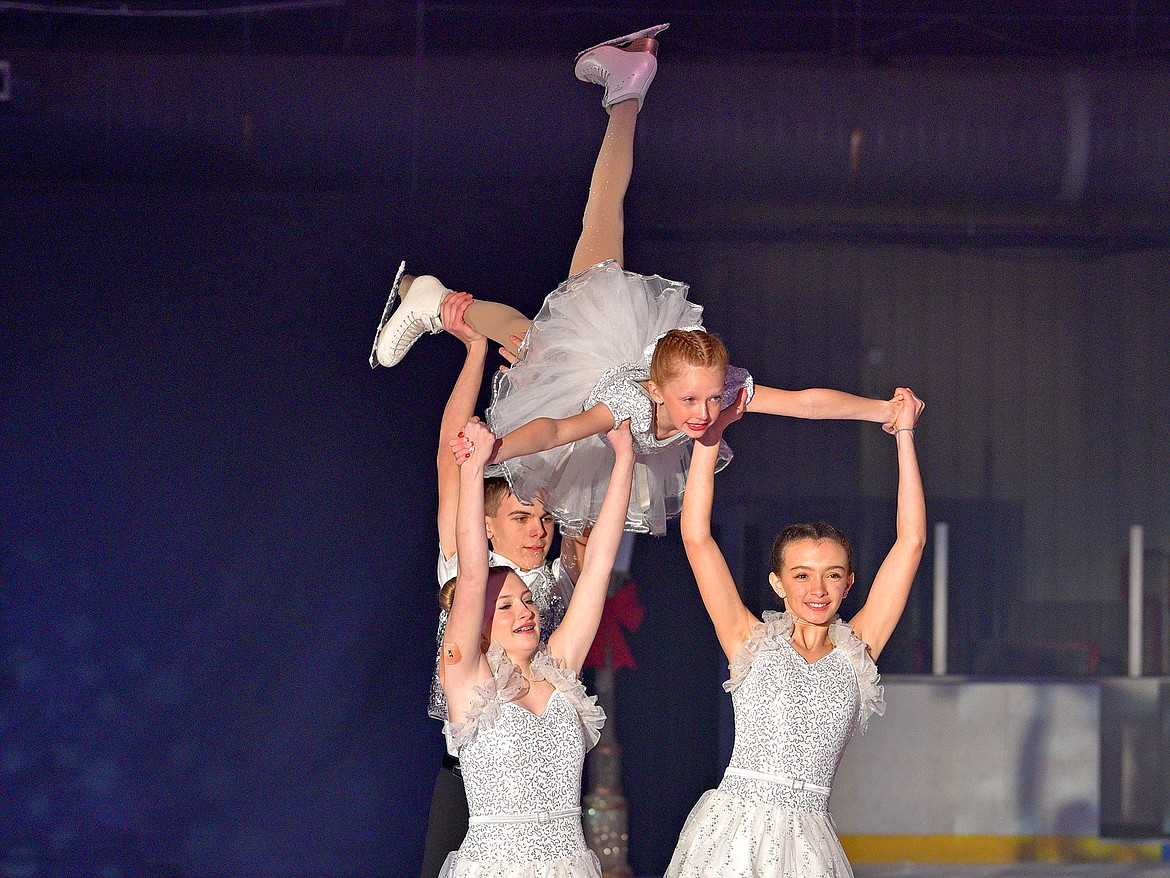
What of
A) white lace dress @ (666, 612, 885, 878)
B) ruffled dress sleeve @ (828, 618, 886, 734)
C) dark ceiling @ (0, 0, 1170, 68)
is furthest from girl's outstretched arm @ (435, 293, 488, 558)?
dark ceiling @ (0, 0, 1170, 68)

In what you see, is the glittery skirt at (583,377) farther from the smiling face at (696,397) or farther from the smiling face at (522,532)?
the smiling face at (696,397)

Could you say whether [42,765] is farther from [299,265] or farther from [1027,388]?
[1027,388]

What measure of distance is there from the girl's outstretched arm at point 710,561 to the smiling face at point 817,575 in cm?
12

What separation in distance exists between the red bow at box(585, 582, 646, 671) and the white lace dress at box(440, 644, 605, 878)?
77.8 inches

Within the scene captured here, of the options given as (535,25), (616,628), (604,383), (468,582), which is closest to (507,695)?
(468,582)

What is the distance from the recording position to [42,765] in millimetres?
5539

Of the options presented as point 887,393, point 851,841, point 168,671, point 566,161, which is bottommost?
point 851,841

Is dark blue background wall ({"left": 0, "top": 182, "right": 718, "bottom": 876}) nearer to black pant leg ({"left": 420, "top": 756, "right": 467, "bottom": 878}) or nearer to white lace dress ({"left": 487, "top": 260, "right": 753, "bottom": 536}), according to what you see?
black pant leg ({"left": 420, "top": 756, "right": 467, "bottom": 878})

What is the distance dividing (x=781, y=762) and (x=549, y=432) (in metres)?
0.78

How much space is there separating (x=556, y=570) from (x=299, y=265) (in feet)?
8.89

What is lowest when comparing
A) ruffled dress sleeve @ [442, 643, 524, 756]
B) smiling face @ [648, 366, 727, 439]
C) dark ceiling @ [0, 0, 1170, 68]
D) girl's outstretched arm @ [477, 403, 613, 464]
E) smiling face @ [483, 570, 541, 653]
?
ruffled dress sleeve @ [442, 643, 524, 756]

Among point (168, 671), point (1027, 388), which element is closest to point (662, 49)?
point (1027, 388)

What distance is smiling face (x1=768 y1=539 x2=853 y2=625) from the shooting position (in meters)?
2.80

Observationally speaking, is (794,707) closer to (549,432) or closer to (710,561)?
(710,561)
